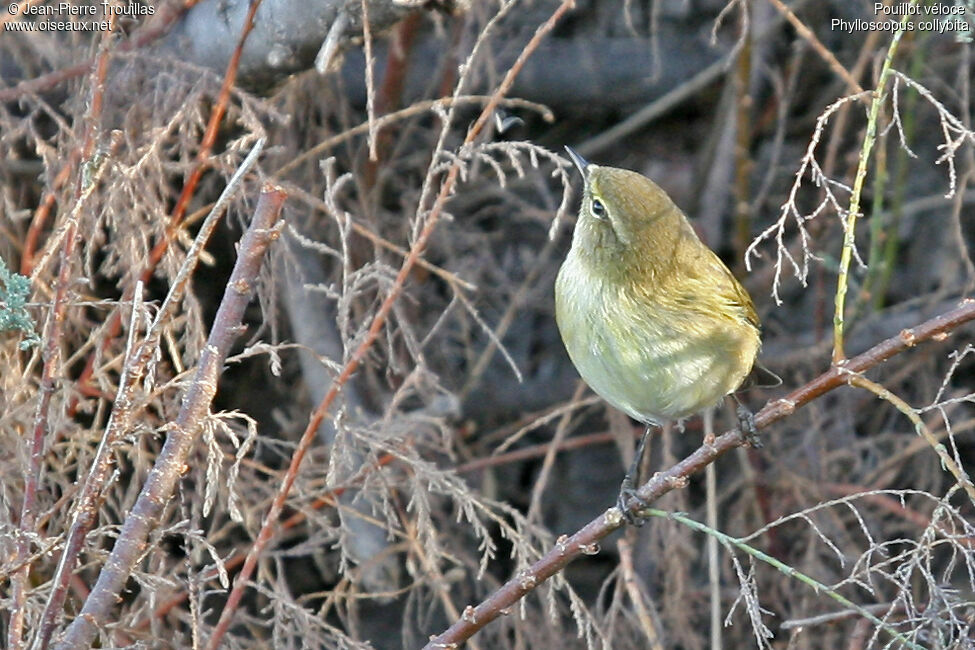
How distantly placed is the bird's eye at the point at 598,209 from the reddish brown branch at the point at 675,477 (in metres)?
1.13

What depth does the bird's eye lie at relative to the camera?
3.20m

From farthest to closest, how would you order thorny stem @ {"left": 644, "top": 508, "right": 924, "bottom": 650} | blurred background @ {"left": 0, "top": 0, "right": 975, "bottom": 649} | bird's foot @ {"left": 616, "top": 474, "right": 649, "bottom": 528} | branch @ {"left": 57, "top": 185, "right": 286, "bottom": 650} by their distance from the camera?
bird's foot @ {"left": 616, "top": 474, "right": 649, "bottom": 528}
blurred background @ {"left": 0, "top": 0, "right": 975, "bottom": 649}
branch @ {"left": 57, "top": 185, "right": 286, "bottom": 650}
thorny stem @ {"left": 644, "top": 508, "right": 924, "bottom": 650}

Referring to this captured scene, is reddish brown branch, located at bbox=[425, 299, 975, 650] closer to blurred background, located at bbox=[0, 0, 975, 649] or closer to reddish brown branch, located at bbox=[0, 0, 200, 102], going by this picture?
blurred background, located at bbox=[0, 0, 975, 649]

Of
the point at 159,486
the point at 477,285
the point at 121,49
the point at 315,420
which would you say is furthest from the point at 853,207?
the point at 477,285

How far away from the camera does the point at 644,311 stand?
3086 mm

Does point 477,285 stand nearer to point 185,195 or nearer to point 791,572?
point 185,195

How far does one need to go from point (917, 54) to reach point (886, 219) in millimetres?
855

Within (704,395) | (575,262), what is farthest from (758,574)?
(575,262)

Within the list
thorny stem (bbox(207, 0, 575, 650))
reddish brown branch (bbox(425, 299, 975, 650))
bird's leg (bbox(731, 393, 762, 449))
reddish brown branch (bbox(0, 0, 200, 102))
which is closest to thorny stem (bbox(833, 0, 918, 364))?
reddish brown branch (bbox(425, 299, 975, 650))

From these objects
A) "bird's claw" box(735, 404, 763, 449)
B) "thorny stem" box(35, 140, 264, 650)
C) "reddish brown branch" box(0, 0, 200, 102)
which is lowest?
"bird's claw" box(735, 404, 763, 449)

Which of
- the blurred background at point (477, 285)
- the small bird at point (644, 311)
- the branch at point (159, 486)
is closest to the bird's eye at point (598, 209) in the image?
the small bird at point (644, 311)

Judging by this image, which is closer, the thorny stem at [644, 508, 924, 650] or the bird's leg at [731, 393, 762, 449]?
the thorny stem at [644, 508, 924, 650]

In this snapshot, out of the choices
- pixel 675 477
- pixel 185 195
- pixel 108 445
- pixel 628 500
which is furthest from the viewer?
pixel 628 500

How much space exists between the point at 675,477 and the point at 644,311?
1.01 metres
